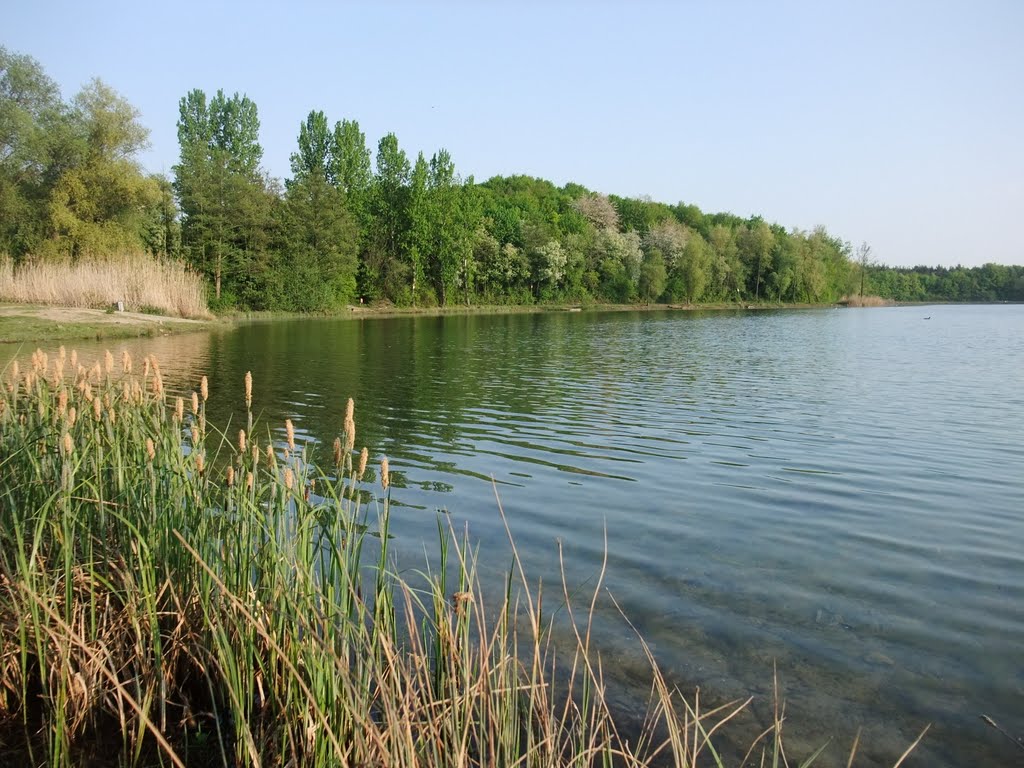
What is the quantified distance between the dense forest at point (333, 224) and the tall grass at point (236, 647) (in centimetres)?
4401

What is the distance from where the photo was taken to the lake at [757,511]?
4754 millimetres

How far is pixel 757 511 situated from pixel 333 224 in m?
56.6

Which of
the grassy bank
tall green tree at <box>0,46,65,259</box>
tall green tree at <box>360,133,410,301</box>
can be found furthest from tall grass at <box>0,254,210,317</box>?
tall green tree at <box>360,133,410,301</box>

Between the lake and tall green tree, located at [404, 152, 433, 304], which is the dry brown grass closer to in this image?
tall green tree, located at [404, 152, 433, 304]

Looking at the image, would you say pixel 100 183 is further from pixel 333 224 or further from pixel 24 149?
pixel 333 224

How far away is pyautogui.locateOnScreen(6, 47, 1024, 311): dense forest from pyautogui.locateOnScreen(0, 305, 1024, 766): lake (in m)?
27.5

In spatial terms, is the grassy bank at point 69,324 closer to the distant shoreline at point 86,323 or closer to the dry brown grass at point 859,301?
the distant shoreline at point 86,323

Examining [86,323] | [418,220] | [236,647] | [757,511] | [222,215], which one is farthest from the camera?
[418,220]

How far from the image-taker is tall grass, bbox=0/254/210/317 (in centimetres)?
3284

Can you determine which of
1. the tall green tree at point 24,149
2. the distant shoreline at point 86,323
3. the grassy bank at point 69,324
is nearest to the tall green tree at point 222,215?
the distant shoreline at point 86,323

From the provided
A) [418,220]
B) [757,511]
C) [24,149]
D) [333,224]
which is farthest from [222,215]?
[757,511]

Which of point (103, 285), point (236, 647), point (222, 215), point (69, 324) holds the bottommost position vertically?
point (236, 647)

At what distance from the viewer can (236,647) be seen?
3576 mm

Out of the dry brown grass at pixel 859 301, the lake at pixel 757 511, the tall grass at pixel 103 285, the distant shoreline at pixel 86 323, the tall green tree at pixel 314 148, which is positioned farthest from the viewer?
the dry brown grass at pixel 859 301
